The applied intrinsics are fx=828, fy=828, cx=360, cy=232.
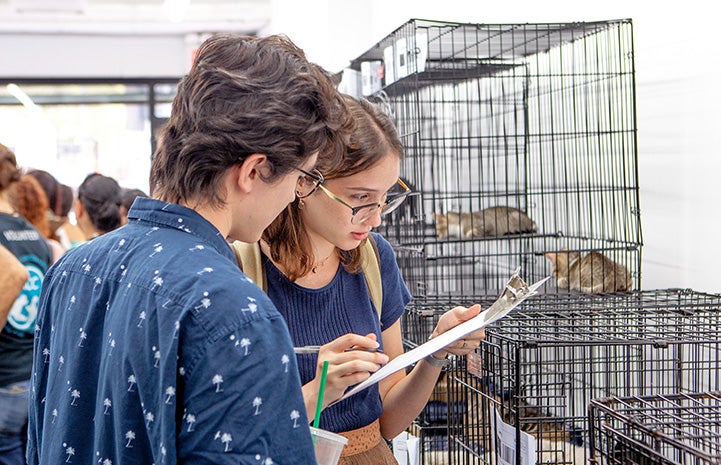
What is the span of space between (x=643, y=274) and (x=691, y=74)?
2.85 ft

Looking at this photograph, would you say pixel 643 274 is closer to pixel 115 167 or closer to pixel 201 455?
pixel 201 455

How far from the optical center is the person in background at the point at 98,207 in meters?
4.27

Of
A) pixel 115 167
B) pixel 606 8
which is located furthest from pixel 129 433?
pixel 115 167

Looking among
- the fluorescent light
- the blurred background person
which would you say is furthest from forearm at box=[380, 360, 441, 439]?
the fluorescent light

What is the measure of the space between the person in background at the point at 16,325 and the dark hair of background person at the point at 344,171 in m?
1.03

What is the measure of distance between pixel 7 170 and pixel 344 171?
143 centimetres

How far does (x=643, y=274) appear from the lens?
346 cm

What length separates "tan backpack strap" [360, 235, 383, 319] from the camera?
175cm

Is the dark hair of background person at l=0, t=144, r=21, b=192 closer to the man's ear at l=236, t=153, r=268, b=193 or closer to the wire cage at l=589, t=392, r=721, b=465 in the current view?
the man's ear at l=236, t=153, r=268, b=193

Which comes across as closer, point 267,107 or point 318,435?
point 267,107

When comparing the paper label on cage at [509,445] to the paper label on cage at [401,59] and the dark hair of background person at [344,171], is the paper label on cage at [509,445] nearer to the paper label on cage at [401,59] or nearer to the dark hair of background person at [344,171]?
the dark hair of background person at [344,171]

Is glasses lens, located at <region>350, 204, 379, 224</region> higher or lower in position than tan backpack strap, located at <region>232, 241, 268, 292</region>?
higher

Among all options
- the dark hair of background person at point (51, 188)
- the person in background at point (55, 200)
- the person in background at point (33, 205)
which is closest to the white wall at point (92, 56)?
the person in background at point (55, 200)

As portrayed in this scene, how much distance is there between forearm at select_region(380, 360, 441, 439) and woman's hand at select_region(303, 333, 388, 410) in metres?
0.40
